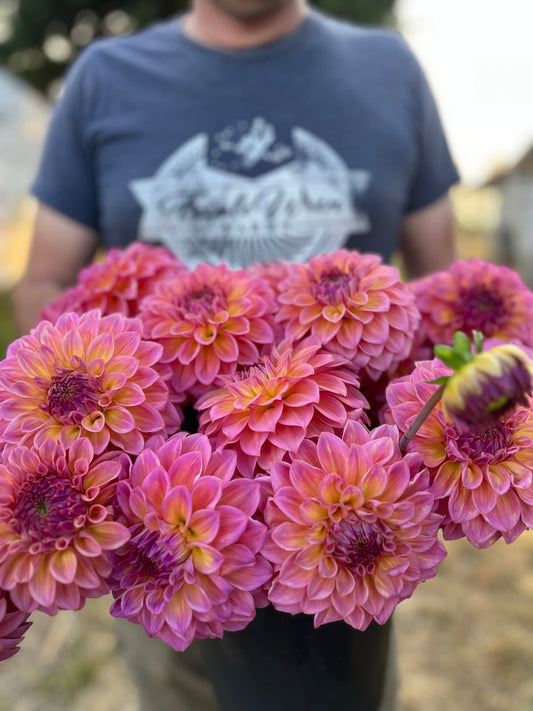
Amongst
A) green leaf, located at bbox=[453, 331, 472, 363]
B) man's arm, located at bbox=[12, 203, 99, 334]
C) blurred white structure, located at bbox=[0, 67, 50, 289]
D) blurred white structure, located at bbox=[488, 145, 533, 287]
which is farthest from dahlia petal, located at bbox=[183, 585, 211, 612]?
blurred white structure, located at bbox=[488, 145, 533, 287]

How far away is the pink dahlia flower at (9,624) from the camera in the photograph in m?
0.40

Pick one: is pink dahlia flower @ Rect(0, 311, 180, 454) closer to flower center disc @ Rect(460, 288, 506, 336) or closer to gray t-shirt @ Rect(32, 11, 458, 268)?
flower center disc @ Rect(460, 288, 506, 336)

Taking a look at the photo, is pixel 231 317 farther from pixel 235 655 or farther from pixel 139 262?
pixel 235 655

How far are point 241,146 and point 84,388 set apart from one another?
2.60ft

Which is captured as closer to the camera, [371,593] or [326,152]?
[371,593]

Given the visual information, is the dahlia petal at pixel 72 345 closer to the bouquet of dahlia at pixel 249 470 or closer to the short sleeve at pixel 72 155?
the bouquet of dahlia at pixel 249 470

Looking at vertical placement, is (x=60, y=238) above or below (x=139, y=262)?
below

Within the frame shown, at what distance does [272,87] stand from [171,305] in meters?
0.76

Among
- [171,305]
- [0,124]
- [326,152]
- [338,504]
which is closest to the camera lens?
[338,504]

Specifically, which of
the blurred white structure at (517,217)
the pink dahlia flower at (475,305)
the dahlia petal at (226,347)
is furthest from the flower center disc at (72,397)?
the blurred white structure at (517,217)

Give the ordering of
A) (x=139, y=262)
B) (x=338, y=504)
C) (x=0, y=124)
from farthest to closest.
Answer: (x=0, y=124), (x=139, y=262), (x=338, y=504)

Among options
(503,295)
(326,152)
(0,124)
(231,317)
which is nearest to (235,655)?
(231,317)

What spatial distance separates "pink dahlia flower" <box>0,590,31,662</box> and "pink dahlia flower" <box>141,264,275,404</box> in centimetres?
19

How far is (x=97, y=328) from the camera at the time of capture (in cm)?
47
